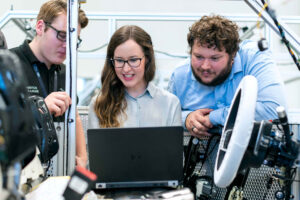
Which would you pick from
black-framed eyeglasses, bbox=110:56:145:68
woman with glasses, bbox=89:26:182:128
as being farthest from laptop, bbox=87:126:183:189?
black-framed eyeglasses, bbox=110:56:145:68

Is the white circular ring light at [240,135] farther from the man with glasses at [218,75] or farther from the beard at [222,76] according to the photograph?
the beard at [222,76]

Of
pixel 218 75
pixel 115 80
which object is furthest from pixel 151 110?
pixel 218 75

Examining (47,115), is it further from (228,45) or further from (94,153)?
(228,45)

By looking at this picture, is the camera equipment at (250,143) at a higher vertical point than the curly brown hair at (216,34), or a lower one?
lower

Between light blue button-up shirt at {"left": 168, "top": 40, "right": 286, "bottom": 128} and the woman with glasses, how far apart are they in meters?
0.11

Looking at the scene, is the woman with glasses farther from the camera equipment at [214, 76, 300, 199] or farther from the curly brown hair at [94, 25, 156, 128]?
the camera equipment at [214, 76, 300, 199]

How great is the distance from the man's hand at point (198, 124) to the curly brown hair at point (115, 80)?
337mm

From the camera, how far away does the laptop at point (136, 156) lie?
Answer: 120 cm

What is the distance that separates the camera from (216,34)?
1.66 m

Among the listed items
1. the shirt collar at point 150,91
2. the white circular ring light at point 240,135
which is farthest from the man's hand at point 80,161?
the white circular ring light at point 240,135

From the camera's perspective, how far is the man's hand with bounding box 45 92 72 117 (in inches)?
49.7

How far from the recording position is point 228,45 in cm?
169

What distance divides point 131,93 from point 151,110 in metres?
0.14

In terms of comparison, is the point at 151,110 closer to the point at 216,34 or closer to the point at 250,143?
the point at 216,34
